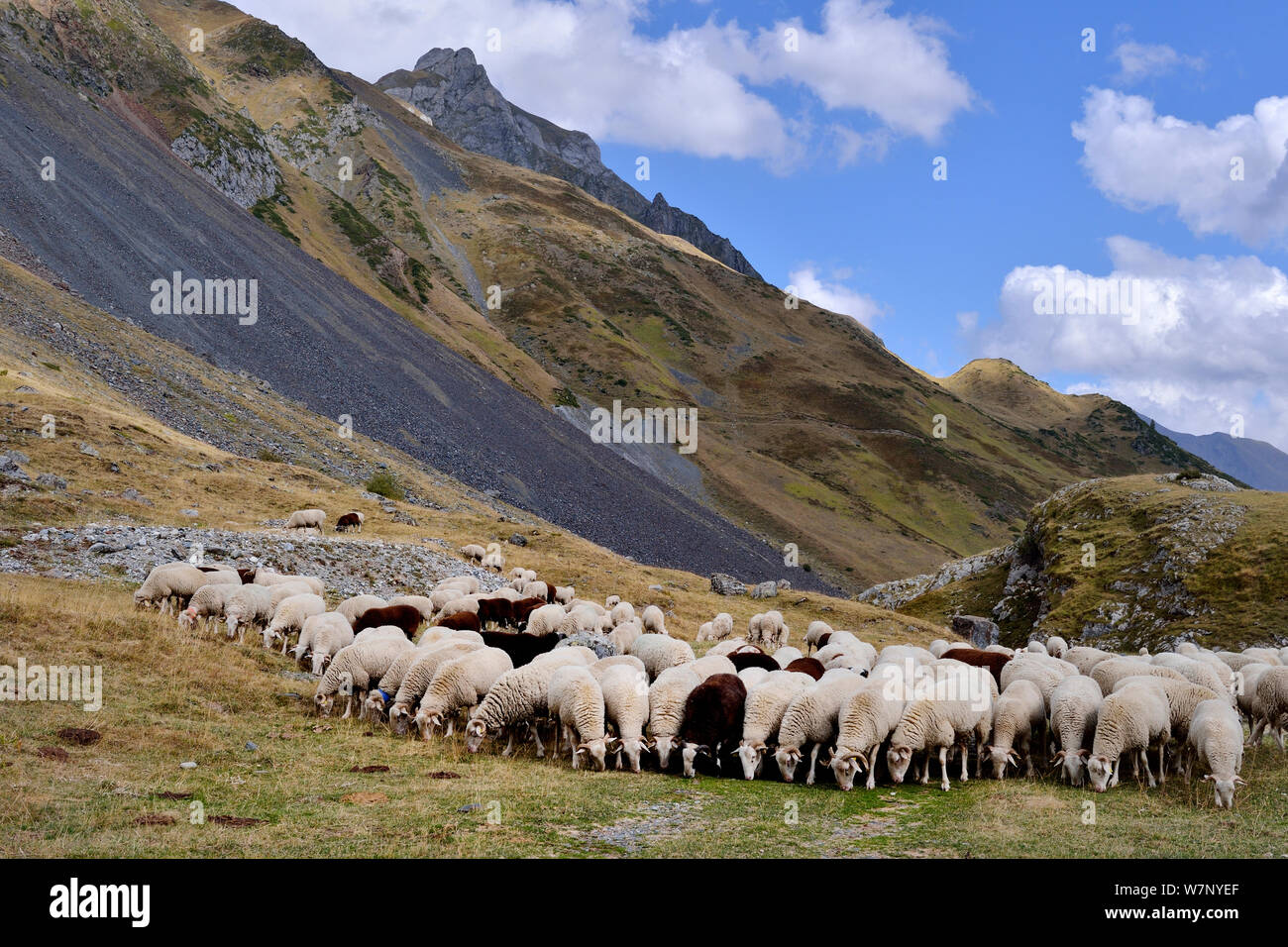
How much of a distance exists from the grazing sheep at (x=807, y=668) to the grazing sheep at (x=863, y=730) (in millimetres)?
4171

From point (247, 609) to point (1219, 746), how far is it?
21.1 meters

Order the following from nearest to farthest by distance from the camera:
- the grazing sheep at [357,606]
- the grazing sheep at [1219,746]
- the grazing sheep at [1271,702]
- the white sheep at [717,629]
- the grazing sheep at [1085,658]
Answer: the grazing sheep at [1219,746]
the grazing sheep at [1271,702]
the grazing sheep at [1085,658]
the grazing sheep at [357,606]
the white sheep at [717,629]

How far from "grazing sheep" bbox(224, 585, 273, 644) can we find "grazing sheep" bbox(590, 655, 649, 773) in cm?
1060

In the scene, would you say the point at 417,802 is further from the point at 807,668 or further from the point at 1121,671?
the point at 1121,671

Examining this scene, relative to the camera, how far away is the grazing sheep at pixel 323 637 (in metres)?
19.9

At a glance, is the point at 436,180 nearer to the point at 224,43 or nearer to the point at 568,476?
the point at 224,43

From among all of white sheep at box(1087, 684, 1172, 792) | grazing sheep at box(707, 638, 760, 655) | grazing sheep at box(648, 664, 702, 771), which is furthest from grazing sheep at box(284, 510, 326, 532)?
white sheep at box(1087, 684, 1172, 792)

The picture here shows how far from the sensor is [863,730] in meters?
14.6

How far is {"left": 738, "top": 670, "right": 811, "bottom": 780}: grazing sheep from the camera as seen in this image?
588 inches

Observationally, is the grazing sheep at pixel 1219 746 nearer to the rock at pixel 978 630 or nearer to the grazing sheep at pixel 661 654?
the grazing sheep at pixel 661 654

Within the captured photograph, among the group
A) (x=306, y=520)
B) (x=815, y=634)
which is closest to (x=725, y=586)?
(x=815, y=634)

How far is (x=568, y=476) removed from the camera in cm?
7338

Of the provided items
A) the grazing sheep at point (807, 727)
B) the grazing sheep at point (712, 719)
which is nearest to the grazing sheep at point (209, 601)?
the grazing sheep at point (712, 719)
